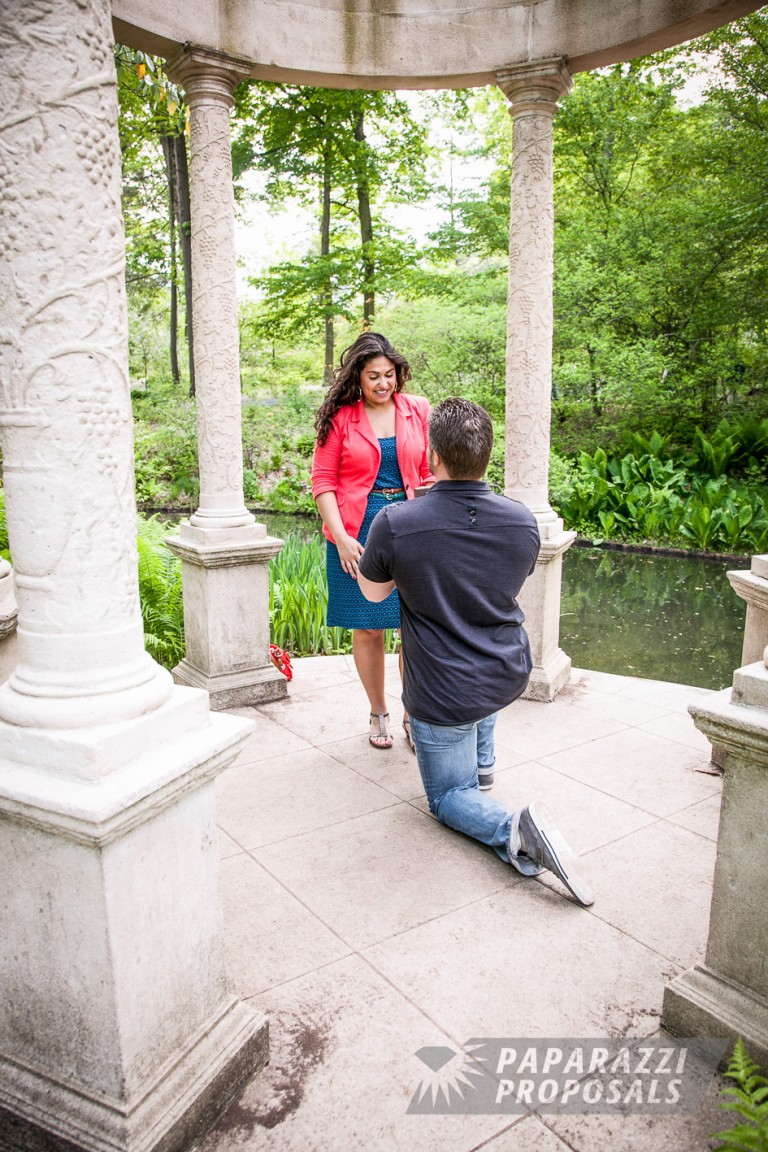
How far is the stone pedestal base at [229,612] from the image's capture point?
4840mm

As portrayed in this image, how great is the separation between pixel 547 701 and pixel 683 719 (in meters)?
0.77

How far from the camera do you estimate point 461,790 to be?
3.17 meters

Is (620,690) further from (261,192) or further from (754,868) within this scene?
(261,192)

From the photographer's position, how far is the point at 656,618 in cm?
870

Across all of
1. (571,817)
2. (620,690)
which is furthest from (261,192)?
(571,817)

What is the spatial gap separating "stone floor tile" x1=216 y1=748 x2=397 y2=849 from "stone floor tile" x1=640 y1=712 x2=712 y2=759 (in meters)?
1.67

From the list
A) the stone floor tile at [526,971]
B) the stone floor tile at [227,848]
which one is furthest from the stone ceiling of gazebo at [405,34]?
the stone floor tile at [526,971]

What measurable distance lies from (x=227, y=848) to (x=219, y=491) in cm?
235

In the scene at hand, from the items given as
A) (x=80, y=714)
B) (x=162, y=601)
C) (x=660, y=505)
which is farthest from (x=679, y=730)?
(x=660, y=505)

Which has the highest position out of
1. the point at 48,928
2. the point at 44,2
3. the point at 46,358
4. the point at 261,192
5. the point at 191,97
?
the point at 261,192

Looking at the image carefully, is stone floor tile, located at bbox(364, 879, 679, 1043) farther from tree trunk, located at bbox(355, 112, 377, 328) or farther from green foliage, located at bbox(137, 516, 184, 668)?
tree trunk, located at bbox(355, 112, 377, 328)

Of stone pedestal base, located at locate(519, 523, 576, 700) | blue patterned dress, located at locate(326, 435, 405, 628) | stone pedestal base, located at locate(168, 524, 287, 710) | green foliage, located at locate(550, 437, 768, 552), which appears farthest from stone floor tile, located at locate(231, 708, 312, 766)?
green foliage, located at locate(550, 437, 768, 552)

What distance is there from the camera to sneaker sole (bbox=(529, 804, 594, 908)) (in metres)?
2.79

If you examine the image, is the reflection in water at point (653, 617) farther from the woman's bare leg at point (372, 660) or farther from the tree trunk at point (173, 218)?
the tree trunk at point (173, 218)
